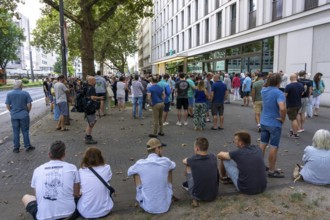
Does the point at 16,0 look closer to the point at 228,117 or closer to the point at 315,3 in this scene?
the point at 228,117

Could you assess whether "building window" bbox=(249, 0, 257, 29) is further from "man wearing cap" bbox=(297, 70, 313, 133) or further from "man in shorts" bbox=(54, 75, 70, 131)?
"man in shorts" bbox=(54, 75, 70, 131)

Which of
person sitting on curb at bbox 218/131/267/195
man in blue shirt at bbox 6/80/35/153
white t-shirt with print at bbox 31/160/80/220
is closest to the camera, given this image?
white t-shirt with print at bbox 31/160/80/220

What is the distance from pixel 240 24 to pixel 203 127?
1702 cm

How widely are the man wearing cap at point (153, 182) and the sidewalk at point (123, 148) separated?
0.36 meters

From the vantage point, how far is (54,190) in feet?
12.0

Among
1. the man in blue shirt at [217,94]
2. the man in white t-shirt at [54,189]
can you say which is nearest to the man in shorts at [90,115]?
the man in blue shirt at [217,94]

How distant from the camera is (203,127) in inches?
391

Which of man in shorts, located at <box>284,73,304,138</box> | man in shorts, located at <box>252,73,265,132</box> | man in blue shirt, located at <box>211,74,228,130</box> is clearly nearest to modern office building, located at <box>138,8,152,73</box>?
man in blue shirt, located at <box>211,74,228,130</box>

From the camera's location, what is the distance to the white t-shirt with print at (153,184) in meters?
4.05

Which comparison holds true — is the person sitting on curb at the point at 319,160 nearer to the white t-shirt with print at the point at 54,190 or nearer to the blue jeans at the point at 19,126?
the white t-shirt with print at the point at 54,190

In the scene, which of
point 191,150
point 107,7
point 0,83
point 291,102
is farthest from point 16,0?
point 0,83

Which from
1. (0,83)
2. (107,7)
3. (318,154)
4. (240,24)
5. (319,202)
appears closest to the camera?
(319,202)

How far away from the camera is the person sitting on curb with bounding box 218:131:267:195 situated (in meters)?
4.41

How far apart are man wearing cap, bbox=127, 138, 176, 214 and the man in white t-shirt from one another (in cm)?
82
